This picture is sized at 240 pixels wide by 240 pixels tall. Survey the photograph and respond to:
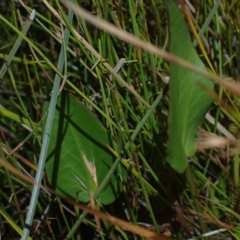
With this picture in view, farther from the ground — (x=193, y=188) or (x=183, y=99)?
(x=183, y=99)

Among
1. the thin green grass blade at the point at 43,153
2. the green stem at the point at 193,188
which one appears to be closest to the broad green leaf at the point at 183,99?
the green stem at the point at 193,188

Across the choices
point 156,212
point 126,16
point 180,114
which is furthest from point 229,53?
point 180,114

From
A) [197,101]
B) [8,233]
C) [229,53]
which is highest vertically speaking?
[197,101]

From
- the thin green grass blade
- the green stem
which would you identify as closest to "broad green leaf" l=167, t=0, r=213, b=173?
the green stem

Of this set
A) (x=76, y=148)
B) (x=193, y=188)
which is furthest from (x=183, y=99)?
(x=76, y=148)

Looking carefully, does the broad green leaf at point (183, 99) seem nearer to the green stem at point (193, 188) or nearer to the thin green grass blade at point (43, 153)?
the green stem at point (193, 188)

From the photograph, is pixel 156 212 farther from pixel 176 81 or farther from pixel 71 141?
pixel 176 81

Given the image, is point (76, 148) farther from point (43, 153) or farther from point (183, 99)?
point (183, 99)
